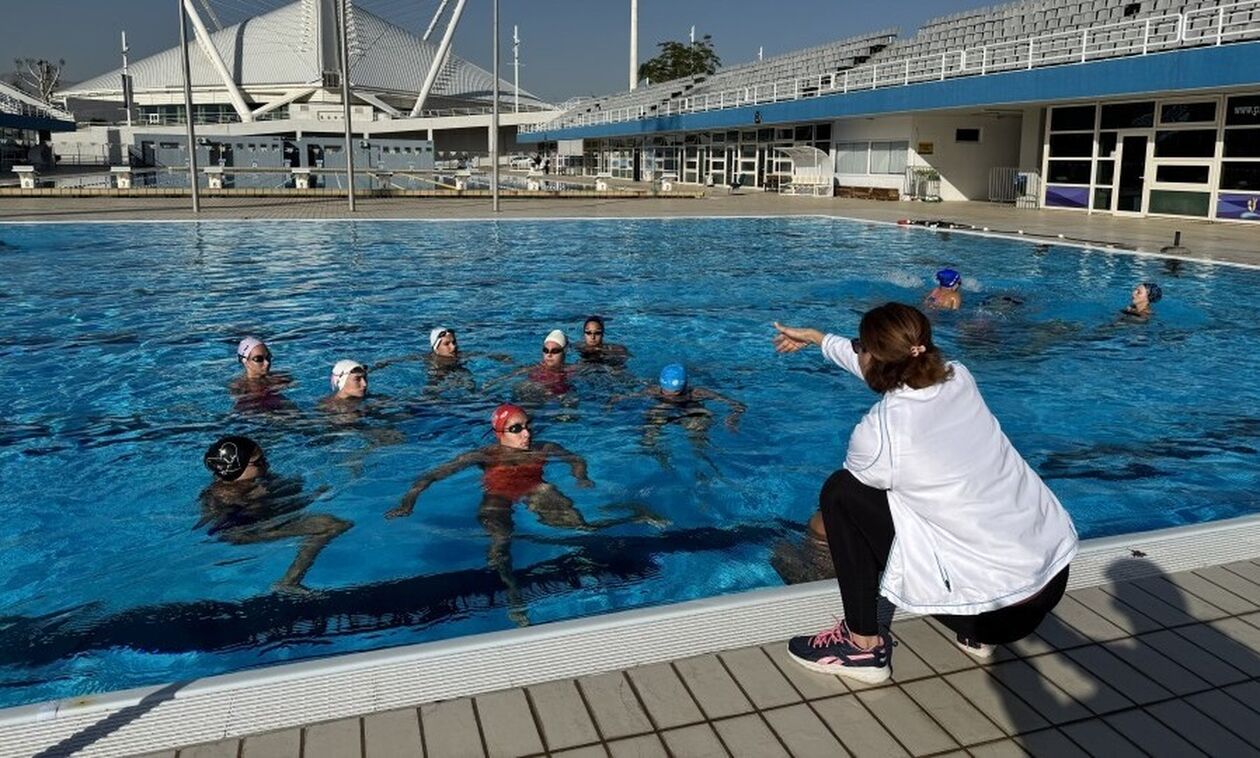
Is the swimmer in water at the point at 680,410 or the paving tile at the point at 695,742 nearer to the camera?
the paving tile at the point at 695,742

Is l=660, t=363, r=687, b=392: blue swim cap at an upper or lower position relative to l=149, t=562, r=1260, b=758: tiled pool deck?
upper

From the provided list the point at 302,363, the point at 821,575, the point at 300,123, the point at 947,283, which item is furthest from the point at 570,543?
the point at 300,123

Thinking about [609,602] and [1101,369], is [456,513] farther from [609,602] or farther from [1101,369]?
[1101,369]

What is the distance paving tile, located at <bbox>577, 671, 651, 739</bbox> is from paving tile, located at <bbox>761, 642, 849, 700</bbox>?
51 centimetres

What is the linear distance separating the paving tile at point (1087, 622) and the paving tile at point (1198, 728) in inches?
15.8

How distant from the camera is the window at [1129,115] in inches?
887

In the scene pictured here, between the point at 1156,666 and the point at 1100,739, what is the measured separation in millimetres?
553

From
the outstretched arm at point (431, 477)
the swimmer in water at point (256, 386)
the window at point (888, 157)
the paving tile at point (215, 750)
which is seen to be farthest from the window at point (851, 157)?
the paving tile at point (215, 750)

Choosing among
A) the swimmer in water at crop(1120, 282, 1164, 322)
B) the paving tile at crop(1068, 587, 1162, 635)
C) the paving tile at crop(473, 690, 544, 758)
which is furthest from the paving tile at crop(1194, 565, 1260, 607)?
the swimmer in water at crop(1120, 282, 1164, 322)

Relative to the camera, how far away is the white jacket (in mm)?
2736

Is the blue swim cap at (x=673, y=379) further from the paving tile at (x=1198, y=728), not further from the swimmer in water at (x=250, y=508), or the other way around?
the paving tile at (x=1198, y=728)

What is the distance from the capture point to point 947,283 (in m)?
11.2

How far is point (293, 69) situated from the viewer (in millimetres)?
97000

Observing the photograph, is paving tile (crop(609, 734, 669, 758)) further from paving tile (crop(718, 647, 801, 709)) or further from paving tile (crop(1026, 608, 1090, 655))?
paving tile (crop(1026, 608, 1090, 655))
